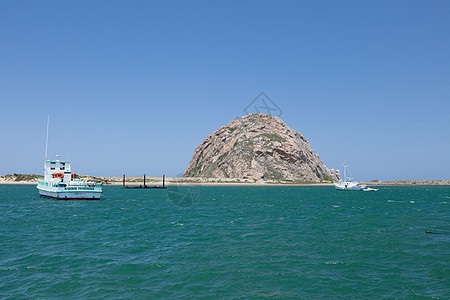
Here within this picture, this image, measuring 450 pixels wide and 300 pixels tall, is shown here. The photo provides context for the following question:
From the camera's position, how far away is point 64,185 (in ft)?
288

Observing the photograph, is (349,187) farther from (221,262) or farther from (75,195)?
(221,262)

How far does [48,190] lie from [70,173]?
7238mm

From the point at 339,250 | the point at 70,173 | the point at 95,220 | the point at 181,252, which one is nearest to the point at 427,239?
the point at 339,250

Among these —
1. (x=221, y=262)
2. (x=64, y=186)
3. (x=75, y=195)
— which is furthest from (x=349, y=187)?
(x=221, y=262)

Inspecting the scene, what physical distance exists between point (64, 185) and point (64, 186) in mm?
314

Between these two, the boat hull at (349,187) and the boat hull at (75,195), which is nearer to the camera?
the boat hull at (75,195)

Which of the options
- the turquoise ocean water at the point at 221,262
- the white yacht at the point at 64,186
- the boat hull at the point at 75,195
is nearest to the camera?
the turquoise ocean water at the point at 221,262

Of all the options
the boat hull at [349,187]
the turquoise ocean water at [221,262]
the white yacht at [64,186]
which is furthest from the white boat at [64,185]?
the boat hull at [349,187]

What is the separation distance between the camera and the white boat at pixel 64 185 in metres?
86.4

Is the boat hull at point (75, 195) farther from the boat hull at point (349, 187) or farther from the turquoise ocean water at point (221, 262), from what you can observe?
the boat hull at point (349, 187)

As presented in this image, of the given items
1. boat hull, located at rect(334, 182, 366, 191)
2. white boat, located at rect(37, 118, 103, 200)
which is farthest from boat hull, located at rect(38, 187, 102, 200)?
boat hull, located at rect(334, 182, 366, 191)

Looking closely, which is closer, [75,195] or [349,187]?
[75,195]

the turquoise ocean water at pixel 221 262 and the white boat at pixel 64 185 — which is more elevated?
the white boat at pixel 64 185

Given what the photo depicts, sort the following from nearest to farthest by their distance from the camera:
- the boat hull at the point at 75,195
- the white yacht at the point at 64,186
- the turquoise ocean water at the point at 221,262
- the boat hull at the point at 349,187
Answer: the turquoise ocean water at the point at 221,262
the boat hull at the point at 75,195
the white yacht at the point at 64,186
the boat hull at the point at 349,187
